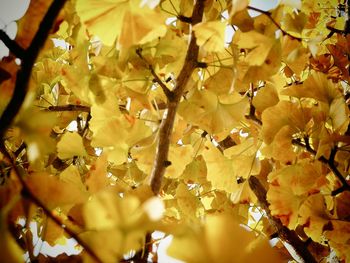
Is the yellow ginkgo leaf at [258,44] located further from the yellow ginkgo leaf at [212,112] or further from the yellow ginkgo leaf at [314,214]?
the yellow ginkgo leaf at [314,214]

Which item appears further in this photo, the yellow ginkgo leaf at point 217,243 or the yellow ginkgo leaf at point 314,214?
the yellow ginkgo leaf at point 314,214

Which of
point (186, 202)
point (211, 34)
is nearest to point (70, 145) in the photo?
point (186, 202)

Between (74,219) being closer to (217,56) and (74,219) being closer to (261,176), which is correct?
(217,56)

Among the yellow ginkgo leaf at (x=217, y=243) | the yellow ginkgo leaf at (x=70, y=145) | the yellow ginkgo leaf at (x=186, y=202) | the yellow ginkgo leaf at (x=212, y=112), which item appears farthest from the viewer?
the yellow ginkgo leaf at (x=186, y=202)

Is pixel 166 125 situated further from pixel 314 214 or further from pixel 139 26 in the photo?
pixel 314 214

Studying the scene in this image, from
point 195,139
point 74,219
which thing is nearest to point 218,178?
point 195,139

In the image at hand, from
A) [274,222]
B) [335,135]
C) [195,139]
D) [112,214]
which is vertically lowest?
[274,222]

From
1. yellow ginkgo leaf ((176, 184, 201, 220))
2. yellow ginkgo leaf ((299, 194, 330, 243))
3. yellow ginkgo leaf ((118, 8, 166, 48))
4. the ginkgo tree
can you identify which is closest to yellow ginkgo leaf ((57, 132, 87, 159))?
the ginkgo tree

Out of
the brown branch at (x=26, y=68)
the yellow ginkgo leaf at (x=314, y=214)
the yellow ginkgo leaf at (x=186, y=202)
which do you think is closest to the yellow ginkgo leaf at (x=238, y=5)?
the brown branch at (x=26, y=68)
